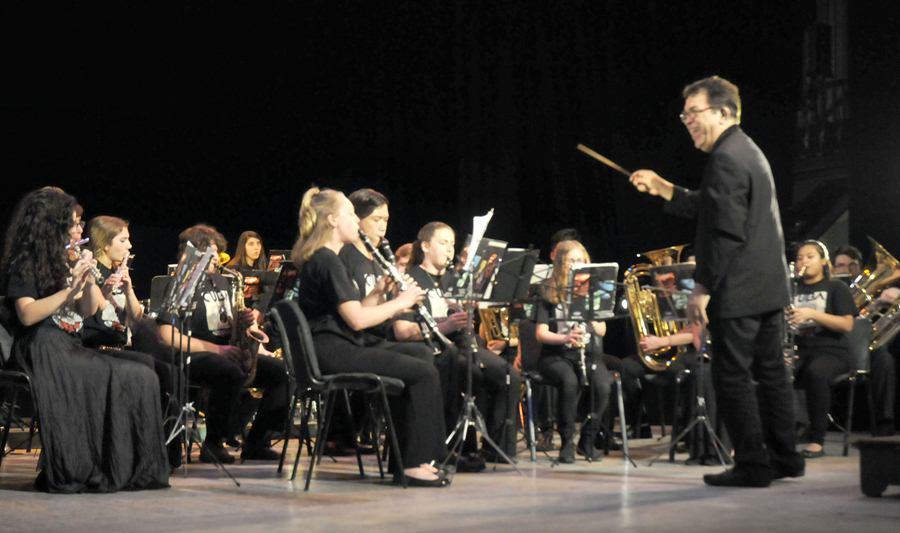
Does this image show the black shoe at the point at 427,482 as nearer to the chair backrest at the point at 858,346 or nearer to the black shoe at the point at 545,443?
the black shoe at the point at 545,443

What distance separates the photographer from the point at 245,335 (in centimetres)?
649

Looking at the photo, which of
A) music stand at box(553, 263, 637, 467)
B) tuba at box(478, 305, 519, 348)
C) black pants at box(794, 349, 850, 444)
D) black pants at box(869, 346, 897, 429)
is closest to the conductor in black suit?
music stand at box(553, 263, 637, 467)

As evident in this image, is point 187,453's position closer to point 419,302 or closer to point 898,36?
point 419,302

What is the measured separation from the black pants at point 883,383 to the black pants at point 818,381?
2.19 feet

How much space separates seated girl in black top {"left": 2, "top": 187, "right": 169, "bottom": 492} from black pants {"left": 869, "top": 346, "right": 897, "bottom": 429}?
4540 millimetres

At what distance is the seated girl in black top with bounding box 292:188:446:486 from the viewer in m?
4.99

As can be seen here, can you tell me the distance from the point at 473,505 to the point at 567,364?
2212 mm

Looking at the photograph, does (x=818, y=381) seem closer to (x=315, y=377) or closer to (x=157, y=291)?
(x=315, y=377)

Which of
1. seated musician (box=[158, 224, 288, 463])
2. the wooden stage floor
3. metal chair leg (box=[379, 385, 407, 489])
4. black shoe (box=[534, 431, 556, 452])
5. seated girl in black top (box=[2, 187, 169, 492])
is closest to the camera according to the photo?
the wooden stage floor

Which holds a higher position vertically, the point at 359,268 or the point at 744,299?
the point at 359,268

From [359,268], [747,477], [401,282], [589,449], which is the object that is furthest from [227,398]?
[747,477]

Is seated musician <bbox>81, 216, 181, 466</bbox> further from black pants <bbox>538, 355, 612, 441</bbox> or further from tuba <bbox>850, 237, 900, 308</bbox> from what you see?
tuba <bbox>850, 237, 900, 308</bbox>

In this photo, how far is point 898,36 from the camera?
339 inches

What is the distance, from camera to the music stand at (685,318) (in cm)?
606
